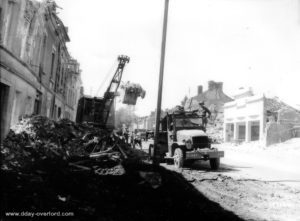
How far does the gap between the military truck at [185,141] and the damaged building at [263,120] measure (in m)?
15.7

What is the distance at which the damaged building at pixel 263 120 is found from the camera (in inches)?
1052

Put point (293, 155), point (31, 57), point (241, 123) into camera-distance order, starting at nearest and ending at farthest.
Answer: point (31, 57), point (293, 155), point (241, 123)

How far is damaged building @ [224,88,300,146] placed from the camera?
26.7 meters

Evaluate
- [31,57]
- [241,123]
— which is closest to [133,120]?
[241,123]

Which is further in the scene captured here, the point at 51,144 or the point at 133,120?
the point at 133,120

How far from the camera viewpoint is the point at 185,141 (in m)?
12.2

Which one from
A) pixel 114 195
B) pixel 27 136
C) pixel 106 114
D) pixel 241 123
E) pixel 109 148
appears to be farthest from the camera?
pixel 241 123

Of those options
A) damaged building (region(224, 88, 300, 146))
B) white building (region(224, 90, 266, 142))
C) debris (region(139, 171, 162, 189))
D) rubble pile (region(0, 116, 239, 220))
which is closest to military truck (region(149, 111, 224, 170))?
rubble pile (region(0, 116, 239, 220))

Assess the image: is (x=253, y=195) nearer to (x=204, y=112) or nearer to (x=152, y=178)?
(x=152, y=178)

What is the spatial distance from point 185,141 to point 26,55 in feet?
24.9

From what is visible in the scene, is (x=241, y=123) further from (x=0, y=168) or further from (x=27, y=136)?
(x=0, y=168)

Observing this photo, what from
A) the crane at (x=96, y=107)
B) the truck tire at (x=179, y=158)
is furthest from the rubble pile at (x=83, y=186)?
the crane at (x=96, y=107)

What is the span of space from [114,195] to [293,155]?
17.8 metres

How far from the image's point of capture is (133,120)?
90.7 metres
